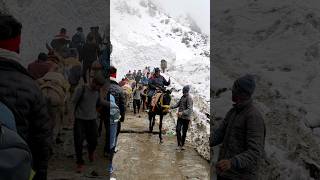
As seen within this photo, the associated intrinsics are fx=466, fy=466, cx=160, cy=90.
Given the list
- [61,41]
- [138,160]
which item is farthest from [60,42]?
[138,160]

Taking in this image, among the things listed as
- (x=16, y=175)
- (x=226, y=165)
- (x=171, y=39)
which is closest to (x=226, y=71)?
(x=226, y=165)

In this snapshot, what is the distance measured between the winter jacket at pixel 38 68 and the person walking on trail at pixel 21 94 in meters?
3.37

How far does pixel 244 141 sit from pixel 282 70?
289 centimetres

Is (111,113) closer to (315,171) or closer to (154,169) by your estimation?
(154,169)

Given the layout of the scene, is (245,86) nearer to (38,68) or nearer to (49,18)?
(38,68)

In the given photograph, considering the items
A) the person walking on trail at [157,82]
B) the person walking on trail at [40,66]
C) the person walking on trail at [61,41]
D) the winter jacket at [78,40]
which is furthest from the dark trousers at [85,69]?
the person walking on trail at [157,82]

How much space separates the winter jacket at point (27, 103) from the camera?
2705 mm

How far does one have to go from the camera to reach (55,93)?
6.23 meters

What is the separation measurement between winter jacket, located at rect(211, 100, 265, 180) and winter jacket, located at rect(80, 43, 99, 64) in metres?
2.93

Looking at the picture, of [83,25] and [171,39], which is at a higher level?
[171,39]

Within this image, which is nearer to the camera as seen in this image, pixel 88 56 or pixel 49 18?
pixel 49 18

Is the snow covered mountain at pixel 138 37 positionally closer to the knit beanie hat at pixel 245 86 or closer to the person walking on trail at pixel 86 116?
the person walking on trail at pixel 86 116

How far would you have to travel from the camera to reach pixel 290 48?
20.6ft

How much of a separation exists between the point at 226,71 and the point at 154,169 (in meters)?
2.85
